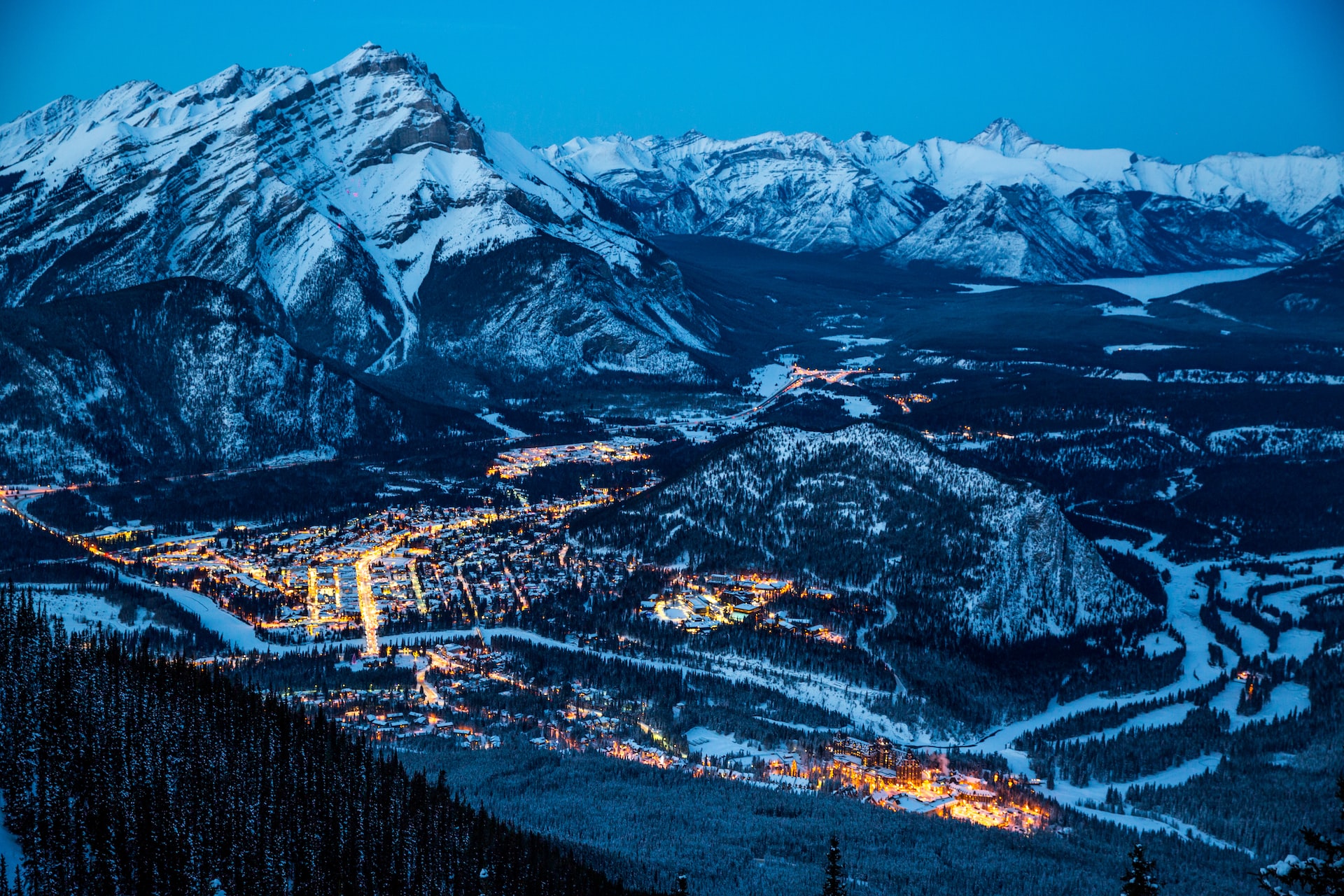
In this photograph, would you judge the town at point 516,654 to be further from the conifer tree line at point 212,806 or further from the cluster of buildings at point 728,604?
the conifer tree line at point 212,806

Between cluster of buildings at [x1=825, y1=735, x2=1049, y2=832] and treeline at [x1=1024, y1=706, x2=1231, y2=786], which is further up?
treeline at [x1=1024, y1=706, x2=1231, y2=786]

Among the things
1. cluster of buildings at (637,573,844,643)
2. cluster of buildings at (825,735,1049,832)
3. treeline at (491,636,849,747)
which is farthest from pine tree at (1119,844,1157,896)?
cluster of buildings at (637,573,844,643)

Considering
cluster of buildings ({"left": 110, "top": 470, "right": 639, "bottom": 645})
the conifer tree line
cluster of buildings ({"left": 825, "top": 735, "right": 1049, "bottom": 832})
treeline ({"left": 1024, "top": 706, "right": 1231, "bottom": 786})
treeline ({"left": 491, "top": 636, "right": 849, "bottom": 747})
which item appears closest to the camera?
the conifer tree line

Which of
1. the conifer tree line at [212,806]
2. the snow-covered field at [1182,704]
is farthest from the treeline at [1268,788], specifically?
the conifer tree line at [212,806]

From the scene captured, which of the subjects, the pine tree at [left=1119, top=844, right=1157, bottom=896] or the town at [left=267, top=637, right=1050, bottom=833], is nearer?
the pine tree at [left=1119, top=844, right=1157, bottom=896]

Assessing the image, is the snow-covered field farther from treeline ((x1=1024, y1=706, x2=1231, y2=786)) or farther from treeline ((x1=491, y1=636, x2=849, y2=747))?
treeline ((x1=491, y1=636, x2=849, y2=747))

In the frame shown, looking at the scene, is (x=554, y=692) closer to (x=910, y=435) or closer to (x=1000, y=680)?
(x=1000, y=680)

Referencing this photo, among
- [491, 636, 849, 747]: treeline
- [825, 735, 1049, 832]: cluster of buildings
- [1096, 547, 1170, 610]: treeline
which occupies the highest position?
[1096, 547, 1170, 610]: treeline
